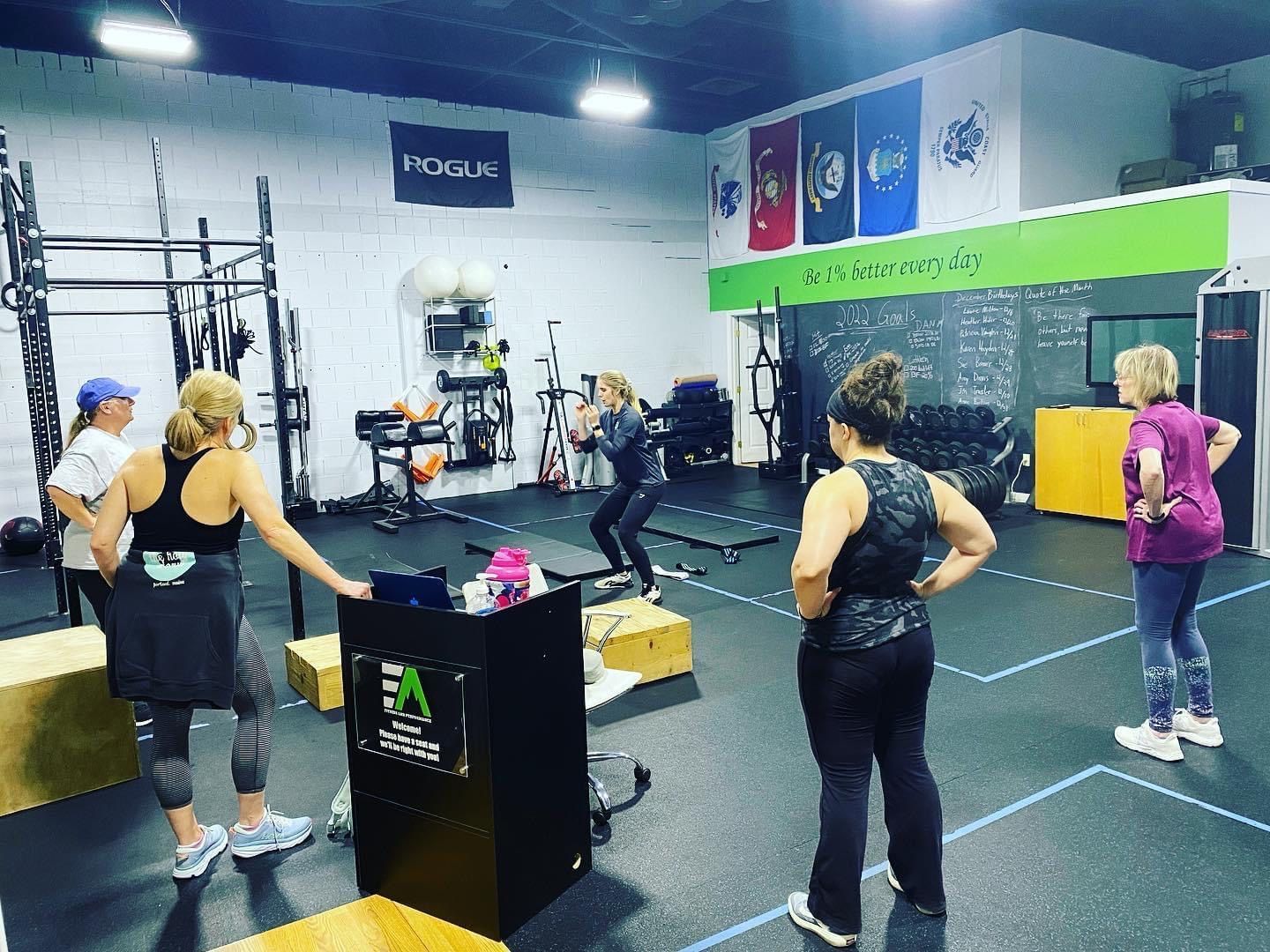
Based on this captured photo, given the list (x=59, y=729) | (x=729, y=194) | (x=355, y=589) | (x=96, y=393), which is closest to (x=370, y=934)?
(x=355, y=589)

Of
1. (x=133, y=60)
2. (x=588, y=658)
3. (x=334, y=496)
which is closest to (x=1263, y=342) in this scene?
(x=588, y=658)

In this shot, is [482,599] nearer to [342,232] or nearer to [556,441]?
[342,232]

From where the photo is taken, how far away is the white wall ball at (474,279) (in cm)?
986

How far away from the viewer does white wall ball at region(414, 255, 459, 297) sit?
9.64m

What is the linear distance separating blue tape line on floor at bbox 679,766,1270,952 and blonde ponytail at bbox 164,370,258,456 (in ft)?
6.24

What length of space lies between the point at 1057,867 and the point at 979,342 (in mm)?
6892

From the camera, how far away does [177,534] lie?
2.60m

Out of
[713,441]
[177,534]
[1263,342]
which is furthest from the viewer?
[713,441]

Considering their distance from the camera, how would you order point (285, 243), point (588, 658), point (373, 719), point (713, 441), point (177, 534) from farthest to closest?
point (713, 441), point (285, 243), point (588, 658), point (177, 534), point (373, 719)

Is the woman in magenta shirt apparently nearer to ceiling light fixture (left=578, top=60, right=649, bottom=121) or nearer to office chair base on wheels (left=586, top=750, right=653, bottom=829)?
office chair base on wheels (left=586, top=750, right=653, bottom=829)

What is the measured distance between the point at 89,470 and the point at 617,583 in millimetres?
3282

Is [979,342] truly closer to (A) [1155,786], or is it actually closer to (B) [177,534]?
(A) [1155,786]

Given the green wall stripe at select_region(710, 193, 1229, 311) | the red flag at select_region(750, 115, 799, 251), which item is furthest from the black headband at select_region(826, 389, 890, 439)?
the red flag at select_region(750, 115, 799, 251)

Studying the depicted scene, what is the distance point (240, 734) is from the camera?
113 inches
